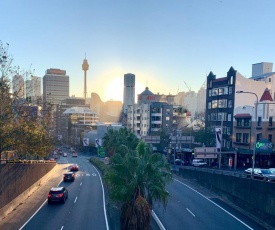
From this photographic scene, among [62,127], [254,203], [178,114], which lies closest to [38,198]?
[254,203]

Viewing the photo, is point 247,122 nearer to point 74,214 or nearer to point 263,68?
point 263,68

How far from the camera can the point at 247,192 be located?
28.3 metres

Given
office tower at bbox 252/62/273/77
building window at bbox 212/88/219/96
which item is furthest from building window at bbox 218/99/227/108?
office tower at bbox 252/62/273/77

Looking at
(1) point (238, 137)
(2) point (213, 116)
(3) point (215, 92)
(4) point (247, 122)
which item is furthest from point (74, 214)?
(3) point (215, 92)

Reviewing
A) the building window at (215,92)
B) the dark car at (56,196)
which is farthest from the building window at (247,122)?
the dark car at (56,196)

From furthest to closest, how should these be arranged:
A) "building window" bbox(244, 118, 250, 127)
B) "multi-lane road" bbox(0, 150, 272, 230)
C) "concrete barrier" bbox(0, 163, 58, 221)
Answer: "building window" bbox(244, 118, 250, 127) < "concrete barrier" bbox(0, 163, 58, 221) < "multi-lane road" bbox(0, 150, 272, 230)

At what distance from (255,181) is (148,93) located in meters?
113

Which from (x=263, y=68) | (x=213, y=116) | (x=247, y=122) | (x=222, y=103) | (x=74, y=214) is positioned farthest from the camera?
(x=263, y=68)

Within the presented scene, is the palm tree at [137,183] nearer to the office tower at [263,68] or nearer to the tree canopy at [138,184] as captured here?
the tree canopy at [138,184]

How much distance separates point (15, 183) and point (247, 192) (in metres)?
22.6

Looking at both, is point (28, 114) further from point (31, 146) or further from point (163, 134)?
point (163, 134)

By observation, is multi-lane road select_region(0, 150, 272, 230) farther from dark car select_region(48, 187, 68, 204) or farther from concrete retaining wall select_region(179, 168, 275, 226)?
concrete retaining wall select_region(179, 168, 275, 226)

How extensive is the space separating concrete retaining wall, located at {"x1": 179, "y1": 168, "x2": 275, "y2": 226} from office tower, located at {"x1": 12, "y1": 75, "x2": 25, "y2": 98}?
22.1m

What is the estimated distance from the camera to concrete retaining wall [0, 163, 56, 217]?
24547 mm
